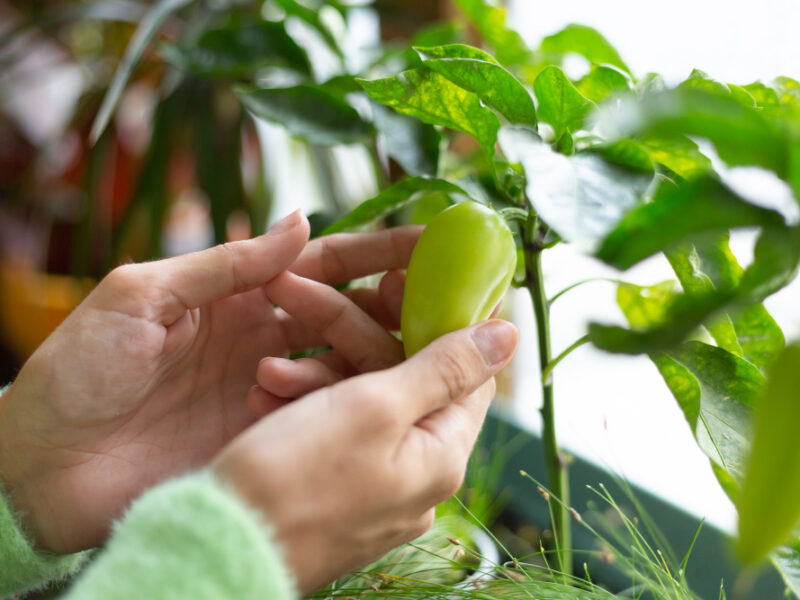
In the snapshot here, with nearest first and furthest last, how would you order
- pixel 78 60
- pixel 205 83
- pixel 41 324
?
pixel 205 83
pixel 41 324
pixel 78 60

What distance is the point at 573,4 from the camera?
106cm

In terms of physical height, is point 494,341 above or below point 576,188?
below

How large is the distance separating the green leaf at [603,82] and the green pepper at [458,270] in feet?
0.44

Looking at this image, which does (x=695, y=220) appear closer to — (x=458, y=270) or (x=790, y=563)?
(x=458, y=270)

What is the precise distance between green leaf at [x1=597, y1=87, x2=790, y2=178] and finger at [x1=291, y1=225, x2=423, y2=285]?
1.04 ft

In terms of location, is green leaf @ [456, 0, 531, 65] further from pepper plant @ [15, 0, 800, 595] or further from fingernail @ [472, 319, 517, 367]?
fingernail @ [472, 319, 517, 367]

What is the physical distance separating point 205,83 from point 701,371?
0.82 m

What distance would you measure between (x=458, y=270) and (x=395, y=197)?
0.39 feet

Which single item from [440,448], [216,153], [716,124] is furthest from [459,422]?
[216,153]

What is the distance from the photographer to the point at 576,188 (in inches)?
12.0

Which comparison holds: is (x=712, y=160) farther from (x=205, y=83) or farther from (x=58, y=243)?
(x=58, y=243)

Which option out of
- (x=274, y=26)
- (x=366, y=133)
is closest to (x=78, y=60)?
(x=274, y=26)

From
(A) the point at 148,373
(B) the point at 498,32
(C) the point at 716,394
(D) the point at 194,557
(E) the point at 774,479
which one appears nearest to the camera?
(E) the point at 774,479

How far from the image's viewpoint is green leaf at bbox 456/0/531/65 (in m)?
0.65
